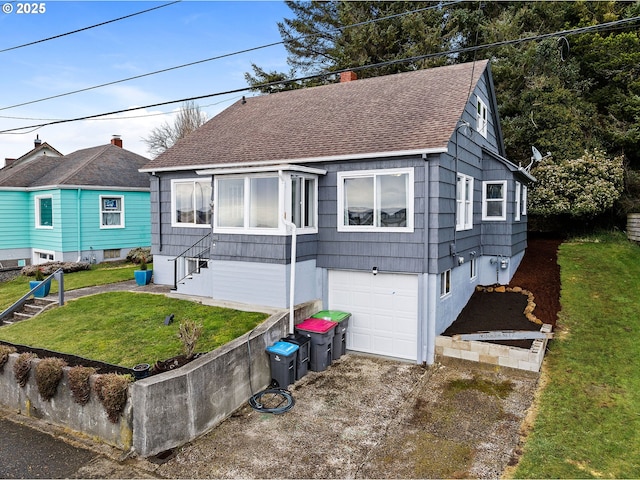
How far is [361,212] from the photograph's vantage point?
33.1ft

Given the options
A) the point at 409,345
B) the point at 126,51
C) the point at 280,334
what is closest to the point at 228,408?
the point at 280,334

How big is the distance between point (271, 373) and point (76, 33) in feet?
28.2

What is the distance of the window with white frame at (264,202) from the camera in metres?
9.62

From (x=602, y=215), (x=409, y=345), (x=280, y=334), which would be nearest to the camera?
(x=280, y=334)

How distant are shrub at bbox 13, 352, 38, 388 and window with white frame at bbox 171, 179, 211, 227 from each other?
596 centimetres

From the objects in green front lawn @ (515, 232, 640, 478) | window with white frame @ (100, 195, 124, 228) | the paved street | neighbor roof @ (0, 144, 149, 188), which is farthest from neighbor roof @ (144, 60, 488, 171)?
the paved street

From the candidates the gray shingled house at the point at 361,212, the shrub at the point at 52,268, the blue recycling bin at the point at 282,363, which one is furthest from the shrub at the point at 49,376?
the shrub at the point at 52,268

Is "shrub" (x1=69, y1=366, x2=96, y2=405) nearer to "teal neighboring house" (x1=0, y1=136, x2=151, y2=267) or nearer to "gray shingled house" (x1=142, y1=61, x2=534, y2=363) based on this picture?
"gray shingled house" (x1=142, y1=61, x2=534, y2=363)

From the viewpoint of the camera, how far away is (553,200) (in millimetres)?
18125

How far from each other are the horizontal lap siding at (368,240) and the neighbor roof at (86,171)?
1275cm

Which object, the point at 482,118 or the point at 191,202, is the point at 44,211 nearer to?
the point at 191,202

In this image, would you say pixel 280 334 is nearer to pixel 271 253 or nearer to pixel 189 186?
pixel 271 253

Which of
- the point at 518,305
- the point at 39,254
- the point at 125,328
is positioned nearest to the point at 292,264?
the point at 125,328

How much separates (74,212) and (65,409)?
13146mm
